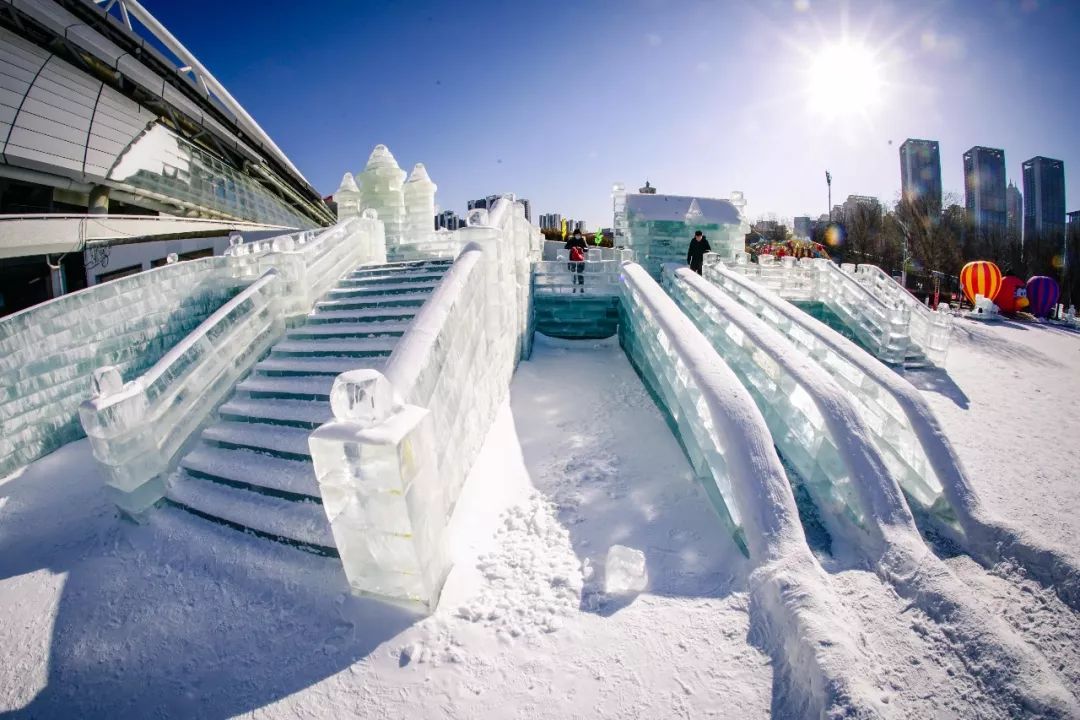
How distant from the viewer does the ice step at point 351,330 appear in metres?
5.68

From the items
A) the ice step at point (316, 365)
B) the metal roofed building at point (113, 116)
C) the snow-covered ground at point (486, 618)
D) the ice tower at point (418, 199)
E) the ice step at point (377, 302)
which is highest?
the metal roofed building at point (113, 116)

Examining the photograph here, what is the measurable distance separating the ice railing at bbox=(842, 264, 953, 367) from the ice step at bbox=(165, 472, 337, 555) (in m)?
11.2

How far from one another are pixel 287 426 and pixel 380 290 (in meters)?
2.82

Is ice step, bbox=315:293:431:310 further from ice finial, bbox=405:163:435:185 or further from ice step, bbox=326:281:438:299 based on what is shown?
ice finial, bbox=405:163:435:185

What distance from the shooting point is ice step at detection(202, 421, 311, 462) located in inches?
169

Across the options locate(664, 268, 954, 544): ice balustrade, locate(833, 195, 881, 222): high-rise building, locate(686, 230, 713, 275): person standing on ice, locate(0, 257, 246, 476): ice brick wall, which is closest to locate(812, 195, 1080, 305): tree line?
locate(833, 195, 881, 222): high-rise building

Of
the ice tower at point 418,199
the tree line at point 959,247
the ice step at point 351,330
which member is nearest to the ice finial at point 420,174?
the ice tower at point 418,199

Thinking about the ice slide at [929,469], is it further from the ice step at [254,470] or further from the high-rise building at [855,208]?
the high-rise building at [855,208]

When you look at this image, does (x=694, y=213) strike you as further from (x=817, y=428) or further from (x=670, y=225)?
(x=817, y=428)

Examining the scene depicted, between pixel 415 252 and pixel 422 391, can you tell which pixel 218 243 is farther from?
pixel 422 391

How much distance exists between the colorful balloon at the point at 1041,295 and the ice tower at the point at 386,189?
68.5ft

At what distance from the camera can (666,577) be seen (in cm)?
316

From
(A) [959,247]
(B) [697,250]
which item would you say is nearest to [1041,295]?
(B) [697,250]

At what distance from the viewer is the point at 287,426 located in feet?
15.3
